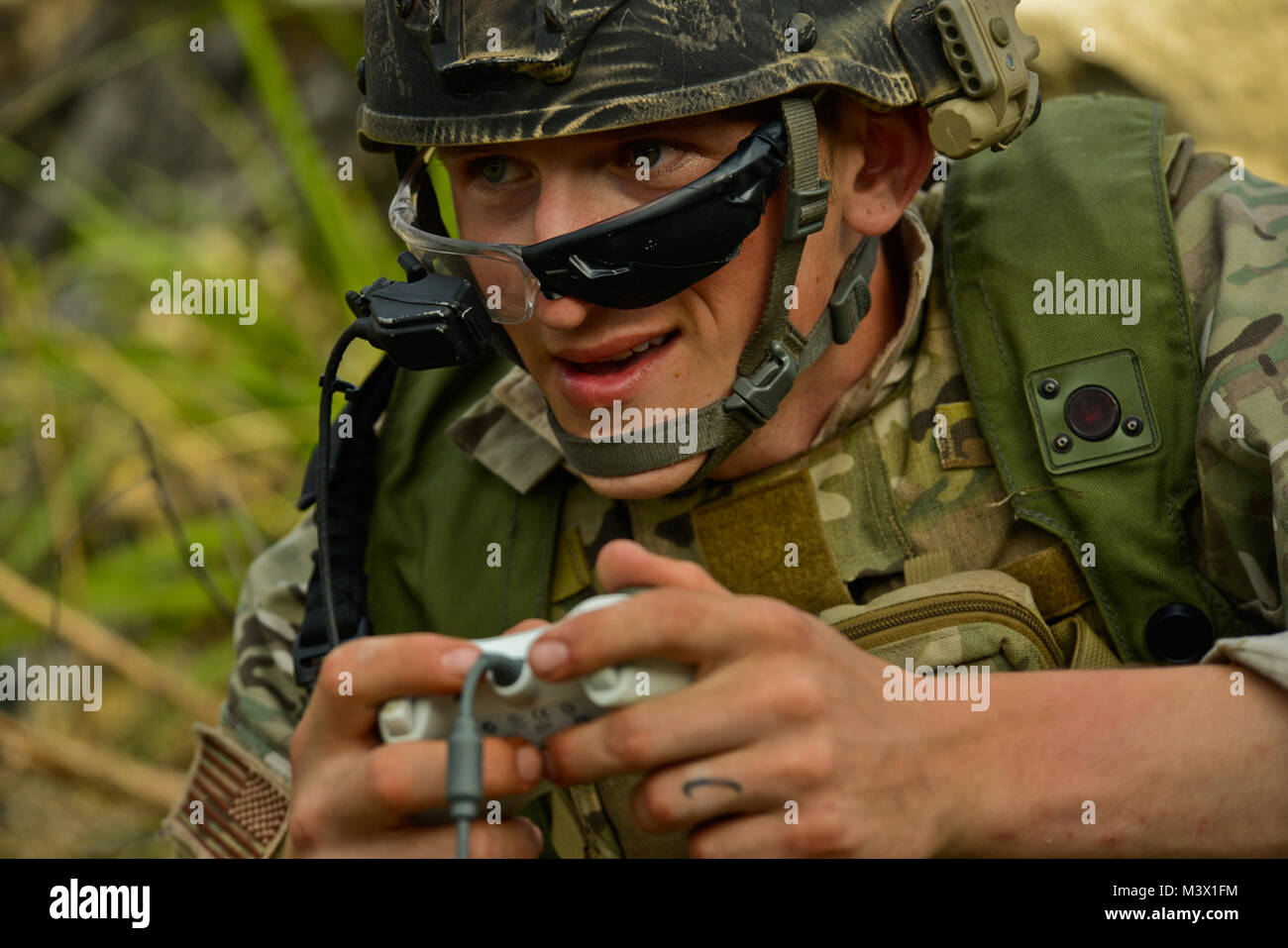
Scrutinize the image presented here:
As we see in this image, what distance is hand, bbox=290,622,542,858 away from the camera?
1.38 m

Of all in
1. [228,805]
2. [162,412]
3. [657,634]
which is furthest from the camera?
[162,412]

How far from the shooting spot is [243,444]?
162 inches

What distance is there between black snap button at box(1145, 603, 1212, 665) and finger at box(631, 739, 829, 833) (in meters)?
0.90

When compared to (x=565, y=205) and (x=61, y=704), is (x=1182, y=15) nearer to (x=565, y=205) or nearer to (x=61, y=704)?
(x=565, y=205)

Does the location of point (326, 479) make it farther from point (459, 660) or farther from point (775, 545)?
point (459, 660)

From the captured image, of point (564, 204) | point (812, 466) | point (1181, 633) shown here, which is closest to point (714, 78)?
point (564, 204)

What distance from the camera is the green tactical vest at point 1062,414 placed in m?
2.03

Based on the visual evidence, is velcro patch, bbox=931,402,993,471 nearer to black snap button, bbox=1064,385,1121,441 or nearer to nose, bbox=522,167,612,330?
black snap button, bbox=1064,385,1121,441

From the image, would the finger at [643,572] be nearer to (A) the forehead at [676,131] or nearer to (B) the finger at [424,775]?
(B) the finger at [424,775]

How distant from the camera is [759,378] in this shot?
6.84 feet

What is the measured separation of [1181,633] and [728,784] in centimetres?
101

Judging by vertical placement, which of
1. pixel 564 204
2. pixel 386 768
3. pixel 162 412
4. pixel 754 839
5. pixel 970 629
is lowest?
pixel 754 839

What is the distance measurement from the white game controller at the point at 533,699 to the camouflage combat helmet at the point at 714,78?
73 centimetres

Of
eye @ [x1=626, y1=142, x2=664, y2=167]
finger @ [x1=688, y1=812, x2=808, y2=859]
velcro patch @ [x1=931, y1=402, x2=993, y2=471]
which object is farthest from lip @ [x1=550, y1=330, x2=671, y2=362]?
finger @ [x1=688, y1=812, x2=808, y2=859]
